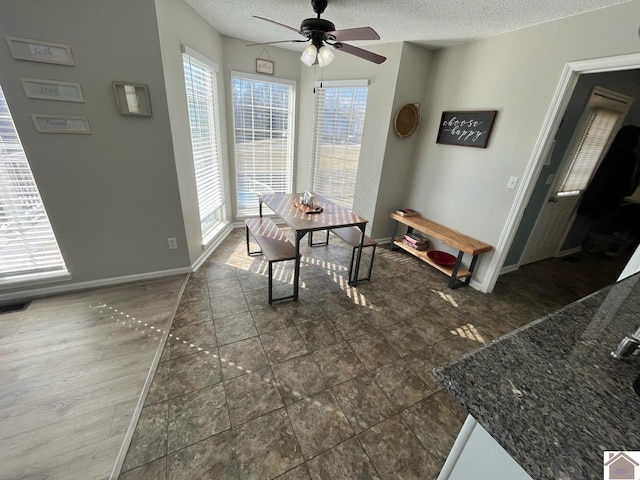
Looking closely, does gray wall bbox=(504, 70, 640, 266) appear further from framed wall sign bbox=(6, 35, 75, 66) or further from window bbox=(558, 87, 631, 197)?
framed wall sign bbox=(6, 35, 75, 66)

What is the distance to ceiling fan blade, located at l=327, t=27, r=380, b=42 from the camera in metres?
1.63

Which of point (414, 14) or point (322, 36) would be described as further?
point (414, 14)

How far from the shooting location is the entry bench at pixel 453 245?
265 centimetres

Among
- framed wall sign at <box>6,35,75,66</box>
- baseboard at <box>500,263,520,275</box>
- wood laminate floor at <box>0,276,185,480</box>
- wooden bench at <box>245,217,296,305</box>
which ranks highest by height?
framed wall sign at <box>6,35,75,66</box>

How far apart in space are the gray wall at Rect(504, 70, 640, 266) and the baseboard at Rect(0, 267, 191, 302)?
3816mm

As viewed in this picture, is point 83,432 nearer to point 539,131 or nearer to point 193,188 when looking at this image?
point 193,188

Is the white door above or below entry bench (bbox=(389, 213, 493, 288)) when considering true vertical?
above

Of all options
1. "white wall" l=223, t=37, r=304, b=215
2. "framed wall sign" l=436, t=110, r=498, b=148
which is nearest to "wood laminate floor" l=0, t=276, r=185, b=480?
"white wall" l=223, t=37, r=304, b=215

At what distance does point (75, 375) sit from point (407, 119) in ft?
12.5

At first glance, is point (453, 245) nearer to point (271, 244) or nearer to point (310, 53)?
point (271, 244)

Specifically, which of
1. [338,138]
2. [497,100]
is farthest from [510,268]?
[338,138]

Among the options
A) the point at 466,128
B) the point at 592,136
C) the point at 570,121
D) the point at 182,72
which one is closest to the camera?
the point at 182,72

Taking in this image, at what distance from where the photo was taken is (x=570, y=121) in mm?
2654

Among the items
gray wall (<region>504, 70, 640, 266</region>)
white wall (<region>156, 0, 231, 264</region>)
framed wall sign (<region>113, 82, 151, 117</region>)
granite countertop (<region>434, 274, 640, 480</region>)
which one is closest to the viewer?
granite countertop (<region>434, 274, 640, 480</region>)
